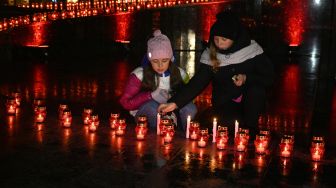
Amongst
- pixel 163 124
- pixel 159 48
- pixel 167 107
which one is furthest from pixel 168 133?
pixel 159 48

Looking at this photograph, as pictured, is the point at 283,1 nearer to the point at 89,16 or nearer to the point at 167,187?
the point at 89,16

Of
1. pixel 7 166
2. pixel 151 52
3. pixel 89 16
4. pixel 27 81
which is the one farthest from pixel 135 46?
pixel 7 166

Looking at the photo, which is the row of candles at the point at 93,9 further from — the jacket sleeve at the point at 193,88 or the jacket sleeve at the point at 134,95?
the jacket sleeve at the point at 193,88

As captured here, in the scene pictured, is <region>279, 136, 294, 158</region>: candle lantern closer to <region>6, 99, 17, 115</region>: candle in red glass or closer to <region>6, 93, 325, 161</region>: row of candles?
<region>6, 93, 325, 161</region>: row of candles

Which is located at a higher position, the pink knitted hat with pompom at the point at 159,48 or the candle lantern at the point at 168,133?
the pink knitted hat with pompom at the point at 159,48

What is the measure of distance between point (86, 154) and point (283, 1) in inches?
522

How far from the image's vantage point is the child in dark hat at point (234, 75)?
4.49 meters

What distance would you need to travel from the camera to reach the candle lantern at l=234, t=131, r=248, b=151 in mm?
3809

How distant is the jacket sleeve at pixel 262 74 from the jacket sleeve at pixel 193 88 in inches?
16.1

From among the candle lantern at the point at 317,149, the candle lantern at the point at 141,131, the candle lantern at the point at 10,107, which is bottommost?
the candle lantern at the point at 317,149

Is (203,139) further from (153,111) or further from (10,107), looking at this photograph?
(10,107)

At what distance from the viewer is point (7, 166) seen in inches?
134

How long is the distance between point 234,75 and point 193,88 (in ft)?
1.36

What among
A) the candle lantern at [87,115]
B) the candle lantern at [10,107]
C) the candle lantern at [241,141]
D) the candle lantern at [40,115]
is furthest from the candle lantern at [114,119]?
the candle lantern at [10,107]
